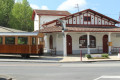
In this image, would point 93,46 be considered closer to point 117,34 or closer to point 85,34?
point 85,34

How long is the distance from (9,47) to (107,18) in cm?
1422

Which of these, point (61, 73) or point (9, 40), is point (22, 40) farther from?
point (61, 73)

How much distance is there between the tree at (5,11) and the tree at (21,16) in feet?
6.59

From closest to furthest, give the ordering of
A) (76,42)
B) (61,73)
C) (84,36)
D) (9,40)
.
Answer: (61,73), (9,40), (76,42), (84,36)

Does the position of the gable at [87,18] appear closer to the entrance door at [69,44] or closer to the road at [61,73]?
the entrance door at [69,44]

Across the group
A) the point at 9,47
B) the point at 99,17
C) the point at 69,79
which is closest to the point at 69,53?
the point at 99,17

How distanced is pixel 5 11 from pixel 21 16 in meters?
4.44

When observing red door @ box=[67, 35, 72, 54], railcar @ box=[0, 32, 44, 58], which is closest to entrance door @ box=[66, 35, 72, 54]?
red door @ box=[67, 35, 72, 54]

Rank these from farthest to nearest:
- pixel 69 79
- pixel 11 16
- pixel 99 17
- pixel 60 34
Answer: pixel 11 16, pixel 99 17, pixel 60 34, pixel 69 79

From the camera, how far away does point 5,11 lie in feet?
163

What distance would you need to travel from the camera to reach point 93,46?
86.6 ft

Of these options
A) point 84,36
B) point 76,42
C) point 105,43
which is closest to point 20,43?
point 76,42

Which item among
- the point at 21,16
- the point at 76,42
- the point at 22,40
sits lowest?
the point at 76,42

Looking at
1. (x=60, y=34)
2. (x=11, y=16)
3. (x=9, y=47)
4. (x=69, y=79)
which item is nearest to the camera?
(x=69, y=79)
